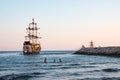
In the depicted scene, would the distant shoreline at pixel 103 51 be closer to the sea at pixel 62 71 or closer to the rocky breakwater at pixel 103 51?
the rocky breakwater at pixel 103 51

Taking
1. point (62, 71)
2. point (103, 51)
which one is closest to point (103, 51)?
point (103, 51)

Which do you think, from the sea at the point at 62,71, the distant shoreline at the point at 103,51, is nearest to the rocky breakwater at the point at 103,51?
the distant shoreline at the point at 103,51

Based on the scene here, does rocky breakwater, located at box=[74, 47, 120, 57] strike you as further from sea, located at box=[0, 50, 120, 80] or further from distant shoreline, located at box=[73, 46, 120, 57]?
sea, located at box=[0, 50, 120, 80]

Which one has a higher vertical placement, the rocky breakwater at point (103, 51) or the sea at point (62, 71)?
the rocky breakwater at point (103, 51)

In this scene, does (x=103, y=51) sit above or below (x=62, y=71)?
above

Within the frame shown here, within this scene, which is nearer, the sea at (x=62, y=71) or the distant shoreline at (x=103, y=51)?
the sea at (x=62, y=71)

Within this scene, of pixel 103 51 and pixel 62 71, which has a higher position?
pixel 103 51

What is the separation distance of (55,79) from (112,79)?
6.25 metres

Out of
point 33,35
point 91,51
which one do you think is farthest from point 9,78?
point 33,35

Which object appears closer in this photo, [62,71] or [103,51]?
[62,71]

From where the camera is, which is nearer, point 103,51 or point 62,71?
point 62,71

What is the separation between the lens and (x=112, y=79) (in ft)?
125

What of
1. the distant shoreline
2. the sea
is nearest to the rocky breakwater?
the distant shoreline

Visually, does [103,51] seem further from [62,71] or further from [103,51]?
[62,71]
